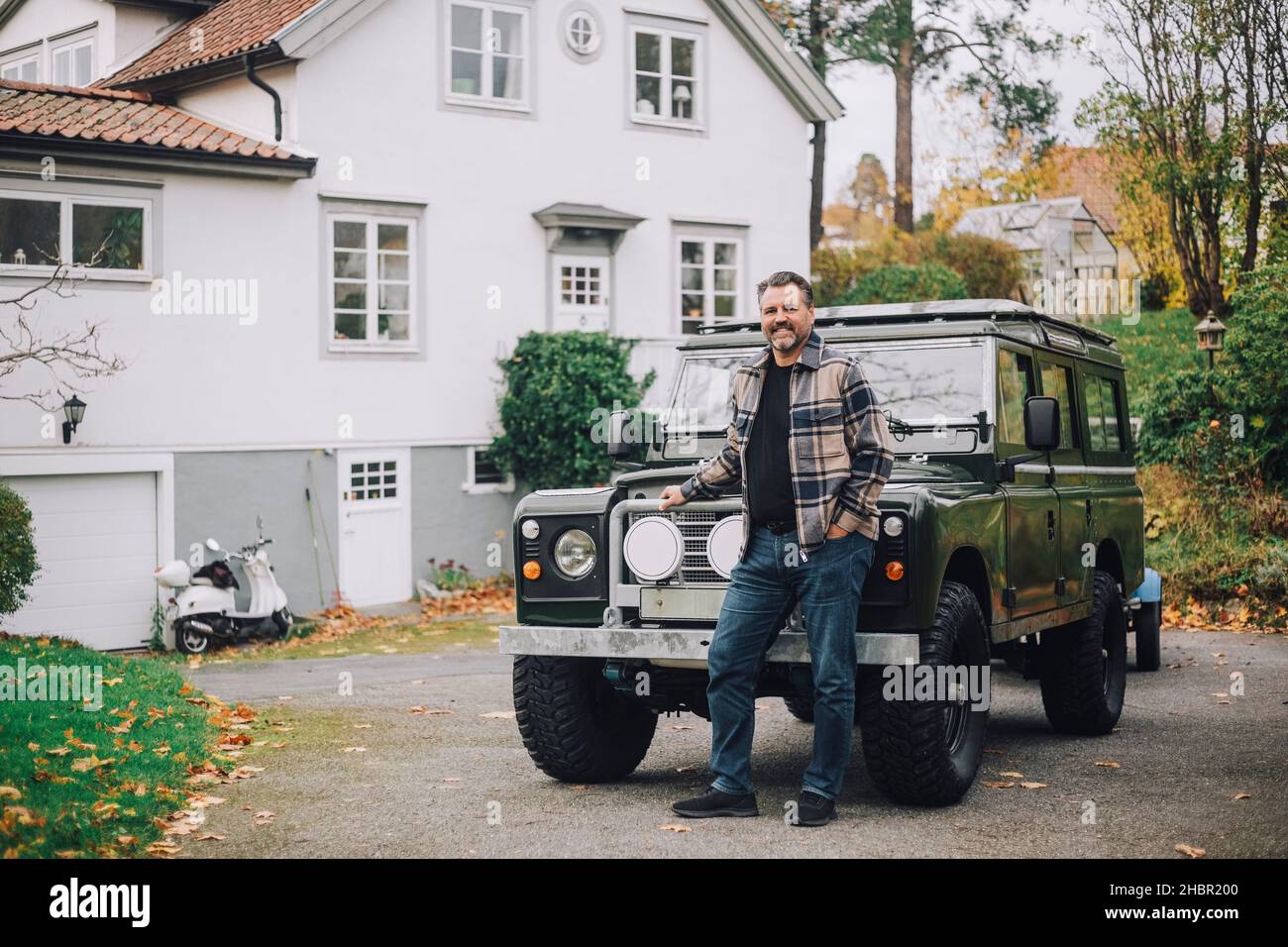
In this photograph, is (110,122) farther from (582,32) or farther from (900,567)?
(900,567)

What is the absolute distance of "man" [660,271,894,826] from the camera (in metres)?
6.61

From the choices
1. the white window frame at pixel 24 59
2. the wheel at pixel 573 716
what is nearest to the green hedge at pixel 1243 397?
the wheel at pixel 573 716

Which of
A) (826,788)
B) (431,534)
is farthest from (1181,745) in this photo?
(431,534)

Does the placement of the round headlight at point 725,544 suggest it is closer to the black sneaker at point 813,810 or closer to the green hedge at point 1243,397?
the black sneaker at point 813,810

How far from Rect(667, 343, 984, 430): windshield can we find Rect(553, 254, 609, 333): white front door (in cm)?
1272

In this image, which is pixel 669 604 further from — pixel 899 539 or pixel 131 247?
pixel 131 247

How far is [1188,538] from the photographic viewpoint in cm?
1744

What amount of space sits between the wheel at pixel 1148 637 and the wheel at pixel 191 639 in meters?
9.39

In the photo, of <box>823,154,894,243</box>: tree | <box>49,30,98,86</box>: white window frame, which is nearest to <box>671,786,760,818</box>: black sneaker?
<box>49,30,98,86</box>: white window frame

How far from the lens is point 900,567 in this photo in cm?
680

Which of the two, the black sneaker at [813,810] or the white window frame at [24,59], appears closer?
the black sneaker at [813,810]

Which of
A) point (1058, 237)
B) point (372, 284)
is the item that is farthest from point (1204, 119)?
point (1058, 237)

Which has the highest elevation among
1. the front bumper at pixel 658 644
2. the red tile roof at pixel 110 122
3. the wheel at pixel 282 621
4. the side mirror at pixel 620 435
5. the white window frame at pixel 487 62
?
the white window frame at pixel 487 62

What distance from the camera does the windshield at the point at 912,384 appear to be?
26.8ft
